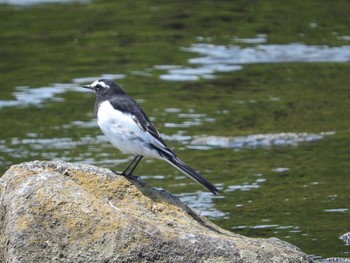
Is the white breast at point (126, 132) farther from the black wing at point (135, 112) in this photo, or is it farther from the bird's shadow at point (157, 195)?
the bird's shadow at point (157, 195)

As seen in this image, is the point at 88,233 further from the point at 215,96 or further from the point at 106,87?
the point at 215,96

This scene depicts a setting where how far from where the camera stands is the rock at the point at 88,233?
8281mm

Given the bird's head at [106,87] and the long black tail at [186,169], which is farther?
the bird's head at [106,87]

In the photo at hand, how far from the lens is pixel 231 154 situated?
16203 millimetres

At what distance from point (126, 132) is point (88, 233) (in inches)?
44.7

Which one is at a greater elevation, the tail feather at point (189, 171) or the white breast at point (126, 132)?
the white breast at point (126, 132)

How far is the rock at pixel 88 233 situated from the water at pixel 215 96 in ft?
10.9

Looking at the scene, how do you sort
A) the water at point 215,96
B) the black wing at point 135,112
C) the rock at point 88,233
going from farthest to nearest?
the water at point 215,96
the black wing at point 135,112
the rock at point 88,233

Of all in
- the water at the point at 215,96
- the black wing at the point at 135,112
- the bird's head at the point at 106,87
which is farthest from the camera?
the water at the point at 215,96

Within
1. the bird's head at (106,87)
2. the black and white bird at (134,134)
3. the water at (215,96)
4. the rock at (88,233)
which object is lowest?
the water at (215,96)

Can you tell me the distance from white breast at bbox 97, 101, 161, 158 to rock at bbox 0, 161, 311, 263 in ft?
1.92

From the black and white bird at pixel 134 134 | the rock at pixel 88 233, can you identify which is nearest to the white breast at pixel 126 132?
the black and white bird at pixel 134 134

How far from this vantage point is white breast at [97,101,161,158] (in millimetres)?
9125

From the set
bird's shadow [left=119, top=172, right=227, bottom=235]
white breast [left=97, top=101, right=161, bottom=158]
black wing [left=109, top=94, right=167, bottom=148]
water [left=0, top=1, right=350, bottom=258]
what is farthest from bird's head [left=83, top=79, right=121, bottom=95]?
water [left=0, top=1, right=350, bottom=258]
